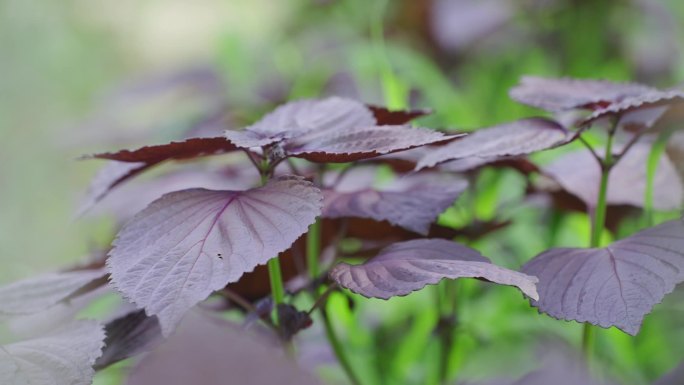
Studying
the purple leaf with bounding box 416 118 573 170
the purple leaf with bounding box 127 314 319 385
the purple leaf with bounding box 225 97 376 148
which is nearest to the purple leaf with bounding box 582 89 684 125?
the purple leaf with bounding box 416 118 573 170

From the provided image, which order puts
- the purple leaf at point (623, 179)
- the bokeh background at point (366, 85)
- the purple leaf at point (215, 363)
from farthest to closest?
1. the bokeh background at point (366, 85)
2. the purple leaf at point (623, 179)
3. the purple leaf at point (215, 363)

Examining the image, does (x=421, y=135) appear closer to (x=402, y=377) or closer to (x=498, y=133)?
(x=498, y=133)

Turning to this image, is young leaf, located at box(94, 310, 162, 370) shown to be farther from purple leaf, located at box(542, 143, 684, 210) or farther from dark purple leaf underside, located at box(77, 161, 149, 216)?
purple leaf, located at box(542, 143, 684, 210)

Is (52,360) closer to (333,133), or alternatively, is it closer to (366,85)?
(333,133)

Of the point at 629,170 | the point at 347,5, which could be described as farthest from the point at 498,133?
the point at 347,5

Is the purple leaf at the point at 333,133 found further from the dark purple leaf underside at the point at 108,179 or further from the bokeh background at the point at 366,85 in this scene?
the bokeh background at the point at 366,85

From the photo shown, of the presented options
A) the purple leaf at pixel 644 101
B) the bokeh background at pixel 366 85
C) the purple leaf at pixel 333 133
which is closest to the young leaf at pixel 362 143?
the purple leaf at pixel 333 133
